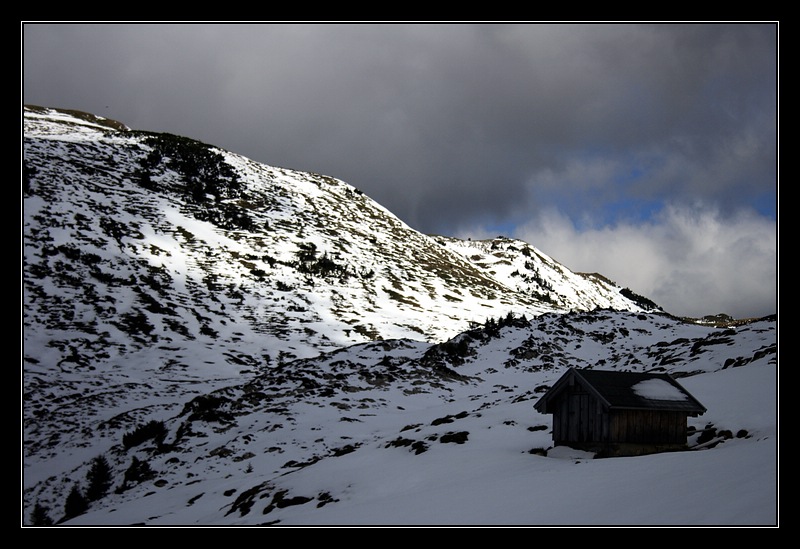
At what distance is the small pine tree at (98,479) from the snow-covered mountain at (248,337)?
0.42 m

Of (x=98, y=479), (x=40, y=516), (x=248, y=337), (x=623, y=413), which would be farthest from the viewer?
(x=248, y=337)

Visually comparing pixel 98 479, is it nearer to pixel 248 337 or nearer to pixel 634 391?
pixel 634 391

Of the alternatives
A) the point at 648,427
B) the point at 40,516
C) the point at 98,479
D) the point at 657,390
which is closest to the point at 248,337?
the point at 98,479

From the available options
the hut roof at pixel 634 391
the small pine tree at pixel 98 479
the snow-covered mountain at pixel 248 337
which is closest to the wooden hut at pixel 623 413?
the hut roof at pixel 634 391

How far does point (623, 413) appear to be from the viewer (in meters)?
20.4

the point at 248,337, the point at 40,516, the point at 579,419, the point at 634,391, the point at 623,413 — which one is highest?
the point at 248,337

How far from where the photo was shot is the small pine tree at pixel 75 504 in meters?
27.0

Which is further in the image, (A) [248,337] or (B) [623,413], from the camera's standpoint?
(A) [248,337]

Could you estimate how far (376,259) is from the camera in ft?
319

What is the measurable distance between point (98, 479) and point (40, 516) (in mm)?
3517

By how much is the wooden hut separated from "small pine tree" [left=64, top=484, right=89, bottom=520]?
19192 mm

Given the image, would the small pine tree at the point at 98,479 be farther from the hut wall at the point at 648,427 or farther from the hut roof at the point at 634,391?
the hut wall at the point at 648,427
